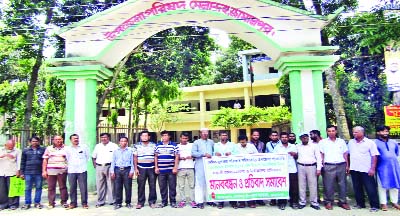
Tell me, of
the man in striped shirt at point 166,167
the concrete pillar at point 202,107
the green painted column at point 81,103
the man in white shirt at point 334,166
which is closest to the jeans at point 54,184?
the green painted column at point 81,103

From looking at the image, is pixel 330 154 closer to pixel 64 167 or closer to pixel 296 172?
pixel 296 172

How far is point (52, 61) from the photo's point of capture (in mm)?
8641

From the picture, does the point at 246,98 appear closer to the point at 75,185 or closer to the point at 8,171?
the point at 75,185

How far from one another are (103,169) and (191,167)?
179 centimetres

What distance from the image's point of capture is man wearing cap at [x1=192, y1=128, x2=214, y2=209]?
687 centimetres

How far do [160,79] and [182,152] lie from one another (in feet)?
30.0

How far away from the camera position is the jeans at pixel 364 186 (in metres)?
6.35

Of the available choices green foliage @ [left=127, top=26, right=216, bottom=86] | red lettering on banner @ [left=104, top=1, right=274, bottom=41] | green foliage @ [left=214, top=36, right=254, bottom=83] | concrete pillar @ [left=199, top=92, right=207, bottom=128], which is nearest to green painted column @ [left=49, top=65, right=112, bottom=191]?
red lettering on banner @ [left=104, top=1, right=274, bottom=41]

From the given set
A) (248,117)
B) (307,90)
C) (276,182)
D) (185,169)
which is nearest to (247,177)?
(276,182)

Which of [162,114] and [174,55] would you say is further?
[162,114]

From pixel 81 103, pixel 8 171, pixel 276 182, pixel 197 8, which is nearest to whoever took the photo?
pixel 276 182

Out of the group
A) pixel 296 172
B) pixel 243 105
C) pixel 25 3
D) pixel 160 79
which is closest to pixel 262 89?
pixel 243 105

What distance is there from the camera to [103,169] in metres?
7.24

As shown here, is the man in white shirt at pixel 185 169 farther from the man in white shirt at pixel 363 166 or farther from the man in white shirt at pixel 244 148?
the man in white shirt at pixel 363 166
